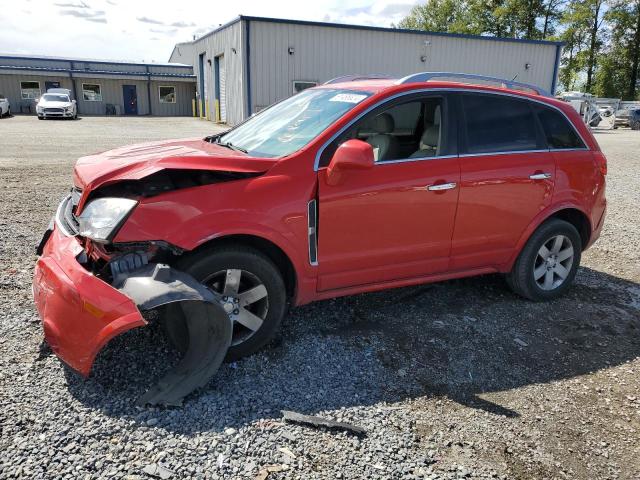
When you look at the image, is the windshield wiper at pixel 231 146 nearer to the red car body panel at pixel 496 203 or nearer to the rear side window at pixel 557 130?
the red car body panel at pixel 496 203

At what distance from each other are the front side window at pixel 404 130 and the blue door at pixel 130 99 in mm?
40972

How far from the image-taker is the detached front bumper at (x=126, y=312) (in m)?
2.82

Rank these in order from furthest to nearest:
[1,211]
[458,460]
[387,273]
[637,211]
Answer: [637,211], [1,211], [387,273], [458,460]

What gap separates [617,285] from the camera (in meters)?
5.36

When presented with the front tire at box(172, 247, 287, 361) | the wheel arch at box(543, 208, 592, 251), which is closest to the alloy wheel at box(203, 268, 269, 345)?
the front tire at box(172, 247, 287, 361)

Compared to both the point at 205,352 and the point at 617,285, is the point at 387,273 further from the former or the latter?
the point at 617,285

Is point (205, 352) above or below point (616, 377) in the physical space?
above

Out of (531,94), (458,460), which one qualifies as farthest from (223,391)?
(531,94)

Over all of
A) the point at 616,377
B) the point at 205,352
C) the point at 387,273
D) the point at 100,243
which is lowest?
the point at 616,377

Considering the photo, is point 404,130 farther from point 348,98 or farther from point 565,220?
point 565,220

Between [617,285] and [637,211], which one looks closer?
[617,285]

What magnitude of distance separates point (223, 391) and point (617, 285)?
4318 millimetres

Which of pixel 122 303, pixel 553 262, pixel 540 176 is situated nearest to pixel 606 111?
pixel 553 262

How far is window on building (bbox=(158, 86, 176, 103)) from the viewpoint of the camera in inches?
1640
